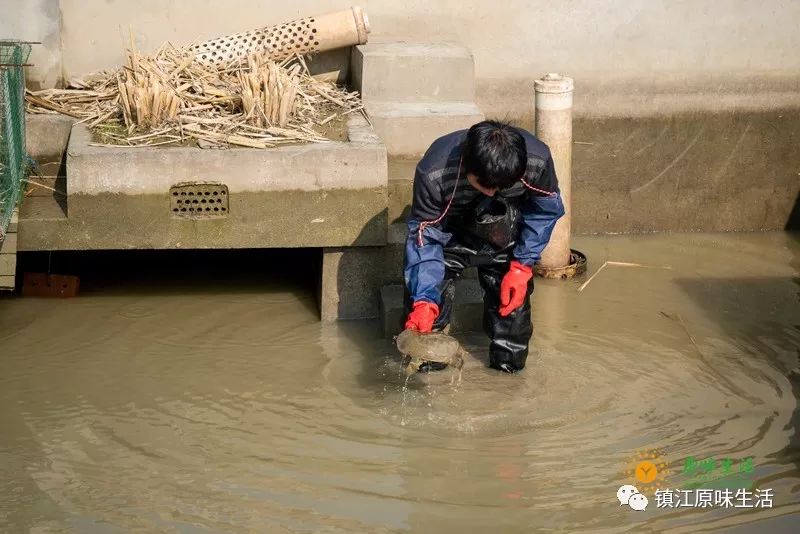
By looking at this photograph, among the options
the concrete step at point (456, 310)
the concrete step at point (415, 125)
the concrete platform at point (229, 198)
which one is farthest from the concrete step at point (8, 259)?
the concrete step at point (415, 125)

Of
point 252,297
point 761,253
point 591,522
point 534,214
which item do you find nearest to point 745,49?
point 761,253

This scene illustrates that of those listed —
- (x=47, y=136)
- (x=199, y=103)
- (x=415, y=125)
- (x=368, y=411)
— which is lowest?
(x=368, y=411)

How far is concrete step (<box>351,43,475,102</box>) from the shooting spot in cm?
790

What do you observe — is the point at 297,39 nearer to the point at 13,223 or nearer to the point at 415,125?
the point at 415,125

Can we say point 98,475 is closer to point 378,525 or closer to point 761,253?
point 378,525

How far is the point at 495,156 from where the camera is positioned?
5379 millimetres

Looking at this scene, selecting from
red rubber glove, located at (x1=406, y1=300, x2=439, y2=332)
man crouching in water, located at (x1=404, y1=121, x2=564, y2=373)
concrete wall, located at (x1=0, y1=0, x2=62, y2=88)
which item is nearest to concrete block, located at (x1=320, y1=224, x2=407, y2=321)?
man crouching in water, located at (x1=404, y1=121, x2=564, y2=373)

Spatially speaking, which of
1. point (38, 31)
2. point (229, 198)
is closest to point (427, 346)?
point (229, 198)

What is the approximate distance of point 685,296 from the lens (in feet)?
25.0

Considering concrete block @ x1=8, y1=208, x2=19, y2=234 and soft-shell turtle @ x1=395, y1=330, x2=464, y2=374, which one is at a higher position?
concrete block @ x1=8, y1=208, x2=19, y2=234

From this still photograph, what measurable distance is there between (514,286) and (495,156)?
102 cm

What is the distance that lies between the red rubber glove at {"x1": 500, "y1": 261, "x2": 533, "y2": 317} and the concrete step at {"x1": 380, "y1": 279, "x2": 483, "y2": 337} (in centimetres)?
67

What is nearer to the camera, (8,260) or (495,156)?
(495,156)

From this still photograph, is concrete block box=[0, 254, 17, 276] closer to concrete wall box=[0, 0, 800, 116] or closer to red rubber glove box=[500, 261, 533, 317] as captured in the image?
concrete wall box=[0, 0, 800, 116]
